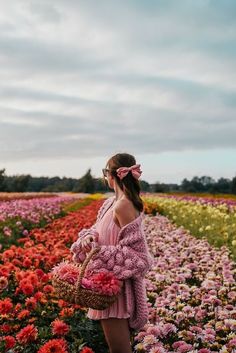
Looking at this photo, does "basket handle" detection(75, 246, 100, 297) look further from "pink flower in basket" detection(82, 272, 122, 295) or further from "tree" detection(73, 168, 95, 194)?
"tree" detection(73, 168, 95, 194)

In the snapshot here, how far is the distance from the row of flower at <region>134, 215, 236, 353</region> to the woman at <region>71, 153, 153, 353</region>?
2.46 ft

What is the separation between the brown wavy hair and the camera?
3.66 metres

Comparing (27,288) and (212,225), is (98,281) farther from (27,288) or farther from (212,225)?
(212,225)

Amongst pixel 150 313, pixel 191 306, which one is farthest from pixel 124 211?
pixel 191 306

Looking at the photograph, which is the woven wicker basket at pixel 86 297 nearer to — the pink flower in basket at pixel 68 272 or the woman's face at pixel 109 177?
the pink flower in basket at pixel 68 272

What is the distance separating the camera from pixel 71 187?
7200cm

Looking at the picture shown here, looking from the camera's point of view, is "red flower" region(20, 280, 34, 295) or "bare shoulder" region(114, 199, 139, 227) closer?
"bare shoulder" region(114, 199, 139, 227)

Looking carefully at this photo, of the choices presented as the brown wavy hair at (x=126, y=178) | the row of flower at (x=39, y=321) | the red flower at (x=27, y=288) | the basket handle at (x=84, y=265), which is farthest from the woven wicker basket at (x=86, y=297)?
the red flower at (x=27, y=288)

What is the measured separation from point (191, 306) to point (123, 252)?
8.34 feet

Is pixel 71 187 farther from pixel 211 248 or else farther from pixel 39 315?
pixel 39 315

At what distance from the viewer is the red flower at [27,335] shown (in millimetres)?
3912

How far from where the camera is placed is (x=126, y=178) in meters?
3.69

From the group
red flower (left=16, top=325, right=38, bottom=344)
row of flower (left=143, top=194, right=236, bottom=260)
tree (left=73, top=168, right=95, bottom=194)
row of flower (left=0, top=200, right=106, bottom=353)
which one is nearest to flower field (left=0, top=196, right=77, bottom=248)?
row of flower (left=143, top=194, right=236, bottom=260)

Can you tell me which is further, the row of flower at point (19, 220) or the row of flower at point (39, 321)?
the row of flower at point (19, 220)
